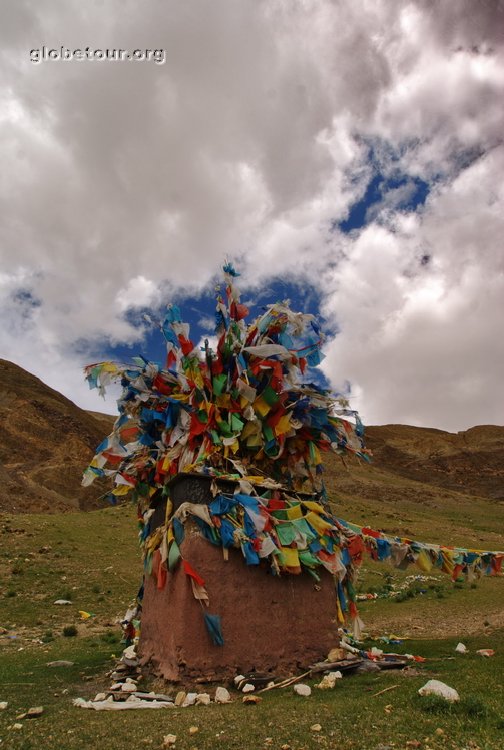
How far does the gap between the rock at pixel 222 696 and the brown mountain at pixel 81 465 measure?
147ft

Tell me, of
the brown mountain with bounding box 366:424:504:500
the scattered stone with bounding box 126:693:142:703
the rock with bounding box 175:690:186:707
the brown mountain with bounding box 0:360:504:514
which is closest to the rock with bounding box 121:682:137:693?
the scattered stone with bounding box 126:693:142:703

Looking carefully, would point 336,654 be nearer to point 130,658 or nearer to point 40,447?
point 130,658

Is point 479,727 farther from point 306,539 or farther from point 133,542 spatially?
point 133,542

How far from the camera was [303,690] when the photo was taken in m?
8.66

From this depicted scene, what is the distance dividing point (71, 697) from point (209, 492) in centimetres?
423

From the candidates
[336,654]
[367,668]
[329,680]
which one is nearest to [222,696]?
[329,680]

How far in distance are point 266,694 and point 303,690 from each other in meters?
0.74

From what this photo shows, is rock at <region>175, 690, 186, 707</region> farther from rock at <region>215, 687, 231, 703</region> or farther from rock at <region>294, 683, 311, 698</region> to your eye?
rock at <region>294, 683, 311, 698</region>

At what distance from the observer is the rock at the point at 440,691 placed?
6.85 metres

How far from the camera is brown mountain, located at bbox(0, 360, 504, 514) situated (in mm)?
58906

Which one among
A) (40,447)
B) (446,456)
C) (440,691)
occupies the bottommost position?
(440,691)

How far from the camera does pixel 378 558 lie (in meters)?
12.2

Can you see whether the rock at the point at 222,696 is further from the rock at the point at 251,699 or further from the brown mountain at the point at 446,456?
the brown mountain at the point at 446,456

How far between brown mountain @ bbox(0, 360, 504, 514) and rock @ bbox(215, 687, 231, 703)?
44.9 m
